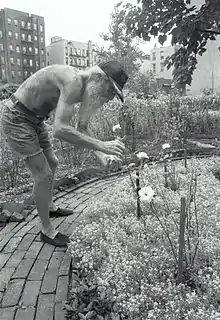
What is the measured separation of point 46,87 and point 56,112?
0.37 meters

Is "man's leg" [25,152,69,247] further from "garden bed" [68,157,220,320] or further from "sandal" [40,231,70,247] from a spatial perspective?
"garden bed" [68,157,220,320]

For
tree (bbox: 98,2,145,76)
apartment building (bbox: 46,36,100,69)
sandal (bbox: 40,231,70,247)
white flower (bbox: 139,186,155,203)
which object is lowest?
sandal (bbox: 40,231,70,247)

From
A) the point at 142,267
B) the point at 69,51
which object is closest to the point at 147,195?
the point at 142,267

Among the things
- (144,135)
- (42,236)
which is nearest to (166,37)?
(42,236)

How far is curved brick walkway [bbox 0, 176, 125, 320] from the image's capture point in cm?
200

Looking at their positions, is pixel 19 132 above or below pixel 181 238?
above

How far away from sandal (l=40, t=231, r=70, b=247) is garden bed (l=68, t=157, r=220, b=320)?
7 centimetres

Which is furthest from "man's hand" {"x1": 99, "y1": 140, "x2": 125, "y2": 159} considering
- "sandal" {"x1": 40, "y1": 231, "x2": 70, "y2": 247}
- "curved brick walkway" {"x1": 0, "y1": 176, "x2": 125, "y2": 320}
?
"sandal" {"x1": 40, "y1": 231, "x2": 70, "y2": 247}

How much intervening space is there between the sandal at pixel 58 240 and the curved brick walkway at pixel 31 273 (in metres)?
0.04

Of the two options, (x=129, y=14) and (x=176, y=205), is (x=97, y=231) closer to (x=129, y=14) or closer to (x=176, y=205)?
(x=176, y=205)

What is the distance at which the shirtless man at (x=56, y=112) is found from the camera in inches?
87.5

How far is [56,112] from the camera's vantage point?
2.24 metres

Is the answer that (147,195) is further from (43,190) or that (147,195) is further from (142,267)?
(43,190)

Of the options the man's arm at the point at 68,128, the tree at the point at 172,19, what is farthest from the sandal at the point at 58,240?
the tree at the point at 172,19
